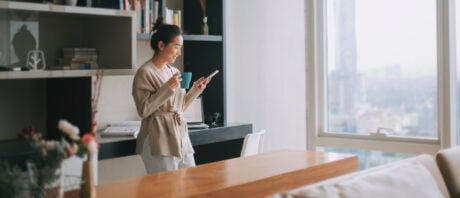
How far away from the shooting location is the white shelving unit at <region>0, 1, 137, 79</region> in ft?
12.4

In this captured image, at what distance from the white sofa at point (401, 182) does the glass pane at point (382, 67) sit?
2143 millimetres

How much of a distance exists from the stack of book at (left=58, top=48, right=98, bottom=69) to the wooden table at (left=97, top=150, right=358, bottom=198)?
127 cm

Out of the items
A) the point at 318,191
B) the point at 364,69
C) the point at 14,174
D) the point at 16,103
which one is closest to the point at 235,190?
the point at 318,191

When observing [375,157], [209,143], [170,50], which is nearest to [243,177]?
[170,50]

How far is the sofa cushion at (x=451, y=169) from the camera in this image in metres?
2.55

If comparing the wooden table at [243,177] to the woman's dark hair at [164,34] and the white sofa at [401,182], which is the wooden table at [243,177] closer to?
the white sofa at [401,182]

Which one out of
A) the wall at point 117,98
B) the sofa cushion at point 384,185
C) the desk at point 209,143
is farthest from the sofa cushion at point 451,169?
the wall at point 117,98

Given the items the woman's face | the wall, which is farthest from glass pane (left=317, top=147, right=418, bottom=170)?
the woman's face

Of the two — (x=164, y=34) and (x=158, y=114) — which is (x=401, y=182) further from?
(x=164, y=34)

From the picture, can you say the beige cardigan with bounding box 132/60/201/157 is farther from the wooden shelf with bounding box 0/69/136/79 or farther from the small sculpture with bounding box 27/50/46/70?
the small sculpture with bounding box 27/50/46/70

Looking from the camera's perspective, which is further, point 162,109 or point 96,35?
point 96,35

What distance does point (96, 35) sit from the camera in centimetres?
401

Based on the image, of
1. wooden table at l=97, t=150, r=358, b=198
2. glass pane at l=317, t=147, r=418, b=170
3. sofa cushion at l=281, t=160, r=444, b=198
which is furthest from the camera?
glass pane at l=317, t=147, r=418, b=170

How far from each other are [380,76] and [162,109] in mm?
2157
